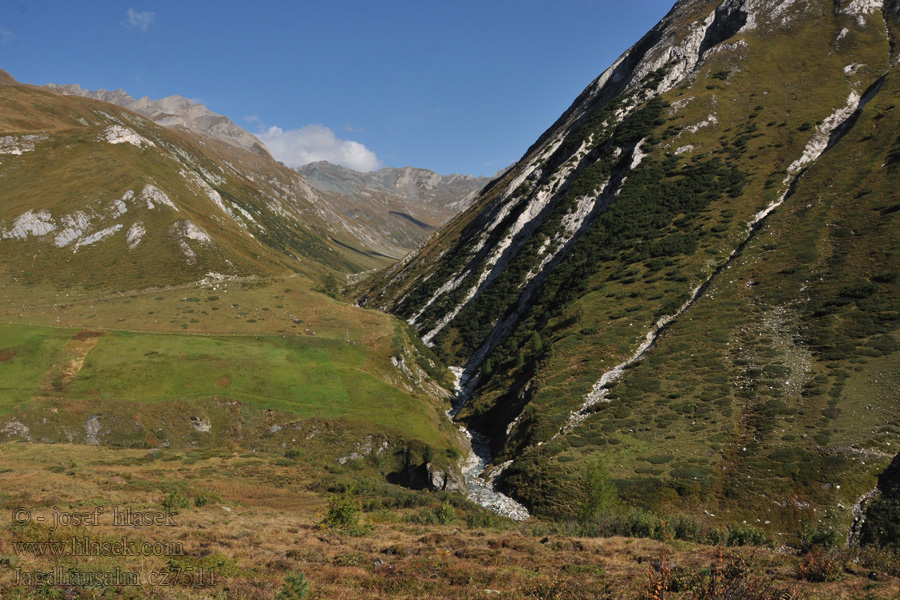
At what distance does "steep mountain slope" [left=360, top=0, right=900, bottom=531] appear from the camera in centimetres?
3894

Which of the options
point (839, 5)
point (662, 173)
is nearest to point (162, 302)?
point (662, 173)

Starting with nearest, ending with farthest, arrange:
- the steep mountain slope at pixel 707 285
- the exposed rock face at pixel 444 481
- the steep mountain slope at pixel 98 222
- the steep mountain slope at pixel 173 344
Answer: the steep mountain slope at pixel 707 285 → the exposed rock face at pixel 444 481 → the steep mountain slope at pixel 173 344 → the steep mountain slope at pixel 98 222

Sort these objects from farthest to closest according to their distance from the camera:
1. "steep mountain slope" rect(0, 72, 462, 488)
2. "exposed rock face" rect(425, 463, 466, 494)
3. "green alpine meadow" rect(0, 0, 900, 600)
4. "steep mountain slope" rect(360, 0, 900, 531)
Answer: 1. "steep mountain slope" rect(0, 72, 462, 488)
2. "exposed rock face" rect(425, 463, 466, 494)
3. "steep mountain slope" rect(360, 0, 900, 531)
4. "green alpine meadow" rect(0, 0, 900, 600)

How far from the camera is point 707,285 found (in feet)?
216

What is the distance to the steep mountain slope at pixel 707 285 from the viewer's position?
38.9 meters

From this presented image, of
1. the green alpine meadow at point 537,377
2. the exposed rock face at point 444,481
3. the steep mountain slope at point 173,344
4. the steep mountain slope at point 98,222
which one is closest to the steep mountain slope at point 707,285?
the green alpine meadow at point 537,377

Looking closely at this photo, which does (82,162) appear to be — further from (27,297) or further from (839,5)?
(839,5)

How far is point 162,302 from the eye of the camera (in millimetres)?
77312

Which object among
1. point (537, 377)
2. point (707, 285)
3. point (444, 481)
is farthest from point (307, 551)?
point (707, 285)

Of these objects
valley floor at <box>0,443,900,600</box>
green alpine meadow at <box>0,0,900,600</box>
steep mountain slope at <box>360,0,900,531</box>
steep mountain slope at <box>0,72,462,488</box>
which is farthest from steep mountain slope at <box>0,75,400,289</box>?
valley floor at <box>0,443,900,600</box>

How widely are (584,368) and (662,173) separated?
197 feet

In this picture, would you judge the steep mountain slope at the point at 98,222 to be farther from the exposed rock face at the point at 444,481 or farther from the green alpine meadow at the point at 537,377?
the exposed rock face at the point at 444,481

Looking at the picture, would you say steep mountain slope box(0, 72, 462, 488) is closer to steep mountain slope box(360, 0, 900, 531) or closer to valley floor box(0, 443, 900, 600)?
valley floor box(0, 443, 900, 600)

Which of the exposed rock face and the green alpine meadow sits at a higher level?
the green alpine meadow
